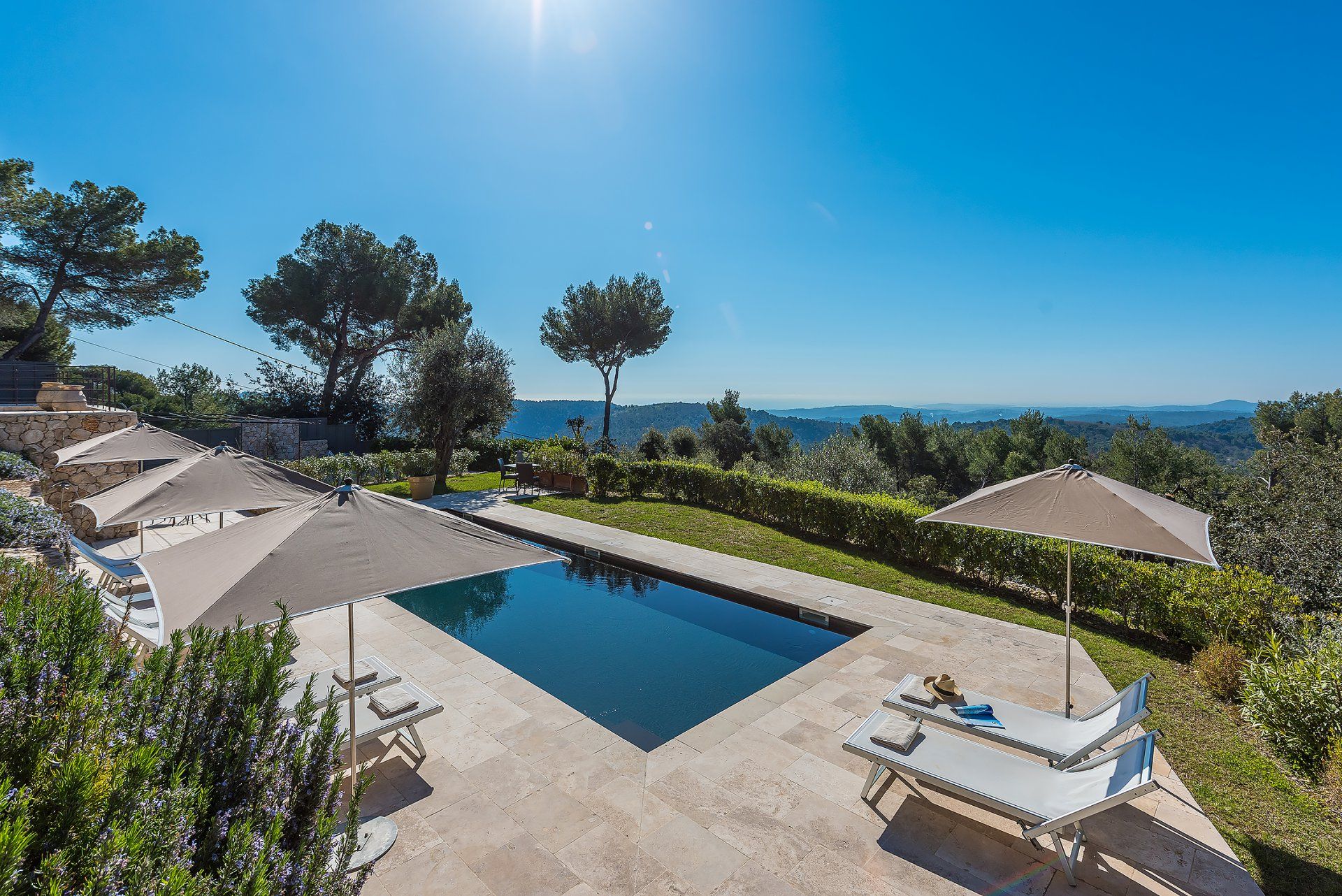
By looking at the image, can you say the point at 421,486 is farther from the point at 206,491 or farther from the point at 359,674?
the point at 359,674

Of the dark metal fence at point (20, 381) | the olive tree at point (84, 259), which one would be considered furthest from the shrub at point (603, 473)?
the olive tree at point (84, 259)

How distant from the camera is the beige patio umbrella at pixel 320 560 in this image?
8.23ft

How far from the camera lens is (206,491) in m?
5.17

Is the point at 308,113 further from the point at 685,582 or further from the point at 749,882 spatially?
the point at 749,882

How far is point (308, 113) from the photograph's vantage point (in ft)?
40.3

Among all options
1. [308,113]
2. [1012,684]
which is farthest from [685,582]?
[308,113]

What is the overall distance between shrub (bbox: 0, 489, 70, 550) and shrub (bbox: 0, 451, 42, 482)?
295 centimetres

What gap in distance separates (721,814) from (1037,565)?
674 centimetres

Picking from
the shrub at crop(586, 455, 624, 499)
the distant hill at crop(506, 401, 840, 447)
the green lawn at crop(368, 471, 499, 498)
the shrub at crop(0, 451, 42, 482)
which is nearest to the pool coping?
the shrub at crop(0, 451, 42, 482)

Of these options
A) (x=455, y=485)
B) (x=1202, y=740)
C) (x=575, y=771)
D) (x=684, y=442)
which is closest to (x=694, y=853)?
(x=575, y=771)

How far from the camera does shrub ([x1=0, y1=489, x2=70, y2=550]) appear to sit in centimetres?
601

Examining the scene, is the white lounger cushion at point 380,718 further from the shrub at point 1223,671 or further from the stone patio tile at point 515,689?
the shrub at point 1223,671

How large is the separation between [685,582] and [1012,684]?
4537mm

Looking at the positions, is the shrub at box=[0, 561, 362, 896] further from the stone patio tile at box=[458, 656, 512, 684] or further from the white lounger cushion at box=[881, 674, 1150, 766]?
the white lounger cushion at box=[881, 674, 1150, 766]
